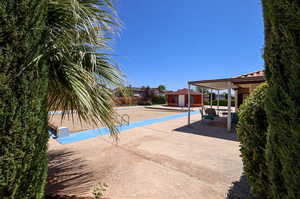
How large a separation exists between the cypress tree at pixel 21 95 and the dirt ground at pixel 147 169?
5.26ft

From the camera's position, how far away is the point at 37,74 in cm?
138

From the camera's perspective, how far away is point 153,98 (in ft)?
107

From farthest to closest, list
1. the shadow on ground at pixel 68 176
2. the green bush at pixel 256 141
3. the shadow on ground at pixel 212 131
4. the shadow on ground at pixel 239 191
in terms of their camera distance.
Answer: the shadow on ground at pixel 212 131, the shadow on ground at pixel 68 176, the shadow on ground at pixel 239 191, the green bush at pixel 256 141

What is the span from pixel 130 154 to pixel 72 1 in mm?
4119

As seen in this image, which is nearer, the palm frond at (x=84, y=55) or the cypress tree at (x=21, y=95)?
the cypress tree at (x=21, y=95)

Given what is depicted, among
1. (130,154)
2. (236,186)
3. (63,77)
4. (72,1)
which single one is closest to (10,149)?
(63,77)

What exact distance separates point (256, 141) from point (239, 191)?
1450 millimetres

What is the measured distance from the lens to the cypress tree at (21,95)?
3.81 ft

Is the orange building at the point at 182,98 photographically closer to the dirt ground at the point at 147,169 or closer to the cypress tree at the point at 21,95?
the dirt ground at the point at 147,169

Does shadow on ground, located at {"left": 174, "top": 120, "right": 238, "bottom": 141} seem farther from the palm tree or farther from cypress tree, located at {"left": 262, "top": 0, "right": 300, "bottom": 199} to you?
the palm tree

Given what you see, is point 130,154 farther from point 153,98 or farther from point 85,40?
point 153,98

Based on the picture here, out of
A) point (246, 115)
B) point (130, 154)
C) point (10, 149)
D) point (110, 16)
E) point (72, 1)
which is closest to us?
point (10, 149)

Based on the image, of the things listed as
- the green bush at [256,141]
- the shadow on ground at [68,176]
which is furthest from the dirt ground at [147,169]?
the green bush at [256,141]

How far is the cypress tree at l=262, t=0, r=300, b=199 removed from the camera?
4.03 ft
